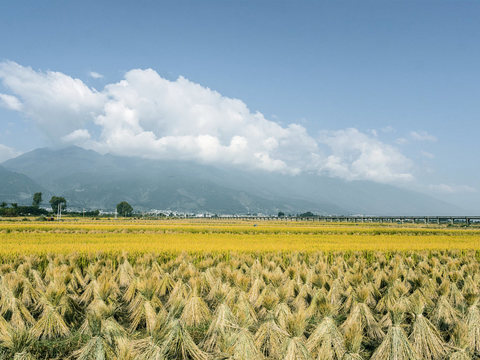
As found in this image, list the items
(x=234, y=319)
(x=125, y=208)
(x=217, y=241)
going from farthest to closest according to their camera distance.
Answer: (x=125, y=208) → (x=217, y=241) → (x=234, y=319)

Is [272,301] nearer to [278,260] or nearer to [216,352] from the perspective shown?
[216,352]

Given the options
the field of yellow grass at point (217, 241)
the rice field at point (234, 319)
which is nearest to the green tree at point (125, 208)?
the field of yellow grass at point (217, 241)

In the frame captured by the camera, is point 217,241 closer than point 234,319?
No

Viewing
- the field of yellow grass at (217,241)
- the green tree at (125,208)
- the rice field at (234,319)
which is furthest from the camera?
the green tree at (125,208)

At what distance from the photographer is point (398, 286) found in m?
8.07

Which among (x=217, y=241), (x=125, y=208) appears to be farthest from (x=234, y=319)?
(x=125, y=208)

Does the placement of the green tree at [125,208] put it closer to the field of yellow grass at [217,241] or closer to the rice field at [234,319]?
the field of yellow grass at [217,241]

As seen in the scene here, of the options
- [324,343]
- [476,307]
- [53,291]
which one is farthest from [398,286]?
[53,291]

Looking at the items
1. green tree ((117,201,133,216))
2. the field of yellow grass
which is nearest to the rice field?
the field of yellow grass

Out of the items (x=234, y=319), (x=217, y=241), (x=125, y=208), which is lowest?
(x=125, y=208)

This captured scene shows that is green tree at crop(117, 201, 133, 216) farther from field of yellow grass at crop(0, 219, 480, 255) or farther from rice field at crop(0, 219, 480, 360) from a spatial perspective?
rice field at crop(0, 219, 480, 360)

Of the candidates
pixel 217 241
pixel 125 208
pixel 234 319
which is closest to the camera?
pixel 234 319

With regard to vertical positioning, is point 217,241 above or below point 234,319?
below

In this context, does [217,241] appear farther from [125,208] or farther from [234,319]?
[125,208]
